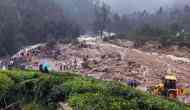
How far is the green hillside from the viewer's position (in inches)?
286

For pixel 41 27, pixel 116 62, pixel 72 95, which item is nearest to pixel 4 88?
pixel 72 95

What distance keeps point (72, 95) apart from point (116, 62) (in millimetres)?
26172

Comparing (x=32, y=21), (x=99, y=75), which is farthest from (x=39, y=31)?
(x=99, y=75)

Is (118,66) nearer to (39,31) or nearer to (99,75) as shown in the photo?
(99,75)

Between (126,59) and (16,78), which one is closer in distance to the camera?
(16,78)

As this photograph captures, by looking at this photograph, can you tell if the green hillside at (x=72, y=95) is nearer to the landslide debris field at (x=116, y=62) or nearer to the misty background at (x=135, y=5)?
the landslide debris field at (x=116, y=62)

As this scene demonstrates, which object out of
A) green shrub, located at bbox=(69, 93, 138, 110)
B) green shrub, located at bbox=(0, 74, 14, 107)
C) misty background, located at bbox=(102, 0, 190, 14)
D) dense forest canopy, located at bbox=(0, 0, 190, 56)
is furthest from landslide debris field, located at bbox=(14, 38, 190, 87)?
misty background, located at bbox=(102, 0, 190, 14)

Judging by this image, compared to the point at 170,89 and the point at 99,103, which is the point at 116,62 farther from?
the point at 99,103

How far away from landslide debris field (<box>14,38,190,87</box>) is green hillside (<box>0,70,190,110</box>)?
15445mm

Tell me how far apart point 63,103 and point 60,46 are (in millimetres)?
39887

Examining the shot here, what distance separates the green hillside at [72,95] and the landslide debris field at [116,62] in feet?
50.7

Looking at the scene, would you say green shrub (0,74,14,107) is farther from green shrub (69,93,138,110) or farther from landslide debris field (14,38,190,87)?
landslide debris field (14,38,190,87)

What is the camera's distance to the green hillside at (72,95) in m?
7.25

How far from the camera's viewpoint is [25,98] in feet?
29.7
